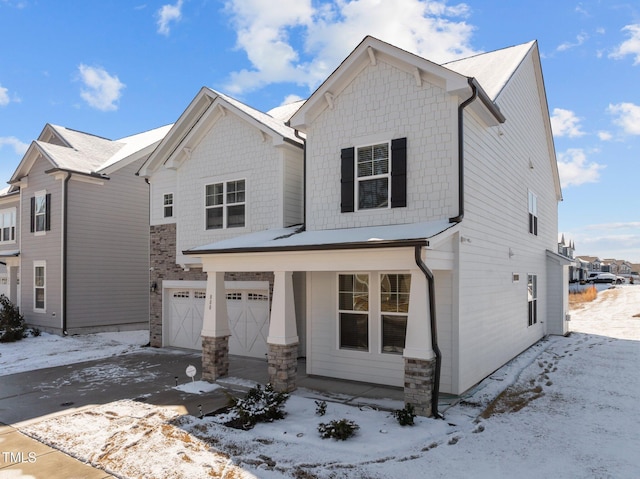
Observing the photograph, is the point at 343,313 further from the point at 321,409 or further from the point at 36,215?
the point at 36,215

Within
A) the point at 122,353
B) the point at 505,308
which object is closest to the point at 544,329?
the point at 505,308

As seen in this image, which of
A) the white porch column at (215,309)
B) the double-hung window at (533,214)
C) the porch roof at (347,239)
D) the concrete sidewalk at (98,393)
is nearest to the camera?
the concrete sidewalk at (98,393)

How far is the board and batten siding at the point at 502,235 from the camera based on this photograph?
9328 mm

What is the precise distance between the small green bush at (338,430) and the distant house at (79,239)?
568 inches

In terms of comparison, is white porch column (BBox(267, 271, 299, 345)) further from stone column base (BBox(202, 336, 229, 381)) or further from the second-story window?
the second-story window

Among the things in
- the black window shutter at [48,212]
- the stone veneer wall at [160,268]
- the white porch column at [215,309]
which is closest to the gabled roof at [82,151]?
the black window shutter at [48,212]

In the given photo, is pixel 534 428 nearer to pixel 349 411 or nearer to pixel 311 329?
pixel 349 411

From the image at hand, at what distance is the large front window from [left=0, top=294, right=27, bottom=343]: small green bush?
14.8 meters

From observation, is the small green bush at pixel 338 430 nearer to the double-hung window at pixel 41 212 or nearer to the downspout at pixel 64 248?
the downspout at pixel 64 248

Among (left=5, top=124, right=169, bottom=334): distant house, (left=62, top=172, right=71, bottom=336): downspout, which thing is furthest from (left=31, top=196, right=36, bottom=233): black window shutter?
(left=62, top=172, right=71, bottom=336): downspout

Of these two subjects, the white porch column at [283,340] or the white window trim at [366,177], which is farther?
the white window trim at [366,177]

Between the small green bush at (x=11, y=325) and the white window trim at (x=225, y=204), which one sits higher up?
the white window trim at (x=225, y=204)

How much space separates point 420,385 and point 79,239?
51.1 ft

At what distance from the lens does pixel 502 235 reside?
1155 centimetres
